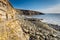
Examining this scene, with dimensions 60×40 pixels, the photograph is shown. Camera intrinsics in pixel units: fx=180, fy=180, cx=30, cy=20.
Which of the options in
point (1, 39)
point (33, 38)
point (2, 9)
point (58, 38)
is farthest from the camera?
point (58, 38)

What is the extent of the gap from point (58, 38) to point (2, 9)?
10.6 m

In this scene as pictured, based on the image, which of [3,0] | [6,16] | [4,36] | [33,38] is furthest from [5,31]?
[33,38]

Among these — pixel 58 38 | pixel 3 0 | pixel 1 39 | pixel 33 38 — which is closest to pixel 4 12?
pixel 3 0

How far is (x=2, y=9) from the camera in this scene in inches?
347

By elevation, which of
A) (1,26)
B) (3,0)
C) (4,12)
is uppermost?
(3,0)

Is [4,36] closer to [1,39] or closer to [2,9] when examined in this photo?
[1,39]

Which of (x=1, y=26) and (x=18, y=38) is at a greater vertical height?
(x=1, y=26)

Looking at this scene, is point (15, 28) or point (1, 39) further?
point (15, 28)

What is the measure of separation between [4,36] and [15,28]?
1388 mm

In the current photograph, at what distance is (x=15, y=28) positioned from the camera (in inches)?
380

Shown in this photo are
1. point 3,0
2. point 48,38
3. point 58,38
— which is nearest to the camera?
point 3,0

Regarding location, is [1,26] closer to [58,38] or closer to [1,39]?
[1,39]

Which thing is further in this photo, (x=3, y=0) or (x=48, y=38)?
(x=48, y=38)

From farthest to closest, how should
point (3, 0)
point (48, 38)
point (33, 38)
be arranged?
point (48, 38) → point (33, 38) → point (3, 0)
